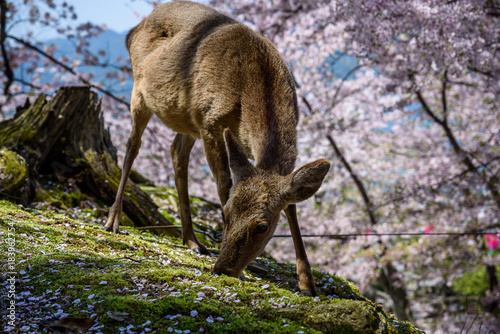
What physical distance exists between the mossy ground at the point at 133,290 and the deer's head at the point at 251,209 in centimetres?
21

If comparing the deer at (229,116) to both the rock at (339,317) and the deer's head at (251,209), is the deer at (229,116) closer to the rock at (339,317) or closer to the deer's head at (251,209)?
the deer's head at (251,209)

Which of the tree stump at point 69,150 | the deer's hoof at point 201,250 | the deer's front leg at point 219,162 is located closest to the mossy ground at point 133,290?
the deer's hoof at point 201,250

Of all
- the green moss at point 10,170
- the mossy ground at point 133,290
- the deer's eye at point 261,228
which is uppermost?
the deer's eye at point 261,228

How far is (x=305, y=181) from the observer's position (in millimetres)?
3072

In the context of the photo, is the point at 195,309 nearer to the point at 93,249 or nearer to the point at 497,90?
the point at 93,249

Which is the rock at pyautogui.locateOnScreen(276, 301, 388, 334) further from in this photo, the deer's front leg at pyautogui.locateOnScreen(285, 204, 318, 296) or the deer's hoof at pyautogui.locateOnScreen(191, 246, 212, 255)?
the deer's hoof at pyautogui.locateOnScreen(191, 246, 212, 255)

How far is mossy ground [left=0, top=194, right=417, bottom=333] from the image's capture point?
244 centimetres

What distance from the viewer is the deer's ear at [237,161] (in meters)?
3.37

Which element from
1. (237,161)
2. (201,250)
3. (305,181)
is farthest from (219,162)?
(201,250)

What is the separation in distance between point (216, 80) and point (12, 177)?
312 cm

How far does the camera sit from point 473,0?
20.8ft

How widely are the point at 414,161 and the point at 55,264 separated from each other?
42.4ft

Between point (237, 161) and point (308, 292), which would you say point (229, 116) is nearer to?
point (237, 161)

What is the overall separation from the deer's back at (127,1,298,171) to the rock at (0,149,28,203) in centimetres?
193
